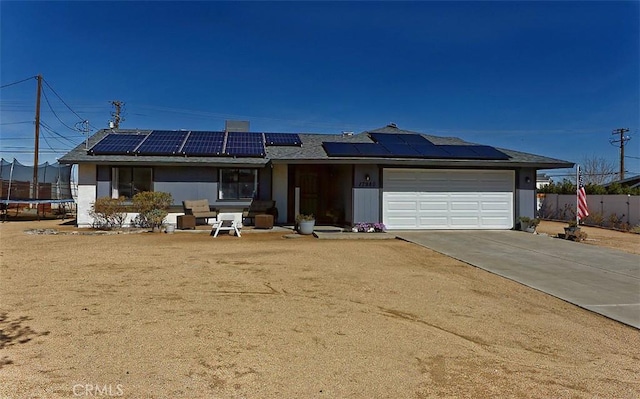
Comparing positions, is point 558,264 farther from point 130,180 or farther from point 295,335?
point 130,180

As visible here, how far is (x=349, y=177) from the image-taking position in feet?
44.5

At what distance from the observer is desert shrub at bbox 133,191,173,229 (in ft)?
42.2

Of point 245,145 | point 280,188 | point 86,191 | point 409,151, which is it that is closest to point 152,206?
point 86,191

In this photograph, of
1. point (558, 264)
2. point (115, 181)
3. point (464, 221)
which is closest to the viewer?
point (558, 264)

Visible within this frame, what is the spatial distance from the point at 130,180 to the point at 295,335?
1243 cm

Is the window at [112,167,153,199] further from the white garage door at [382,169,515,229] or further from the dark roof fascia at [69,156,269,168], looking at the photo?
the white garage door at [382,169,515,229]

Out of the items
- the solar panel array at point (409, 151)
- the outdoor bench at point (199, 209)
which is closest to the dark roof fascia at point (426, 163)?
the solar panel array at point (409, 151)

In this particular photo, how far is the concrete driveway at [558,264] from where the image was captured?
5.41 meters

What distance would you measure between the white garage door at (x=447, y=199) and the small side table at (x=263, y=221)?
3915 mm

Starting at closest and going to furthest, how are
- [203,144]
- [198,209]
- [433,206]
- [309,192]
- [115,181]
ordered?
[433,206], [198,209], [115,181], [203,144], [309,192]

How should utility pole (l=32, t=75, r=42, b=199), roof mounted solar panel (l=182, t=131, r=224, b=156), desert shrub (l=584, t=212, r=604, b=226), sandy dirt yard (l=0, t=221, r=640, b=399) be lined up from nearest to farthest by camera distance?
sandy dirt yard (l=0, t=221, r=640, b=399) < roof mounted solar panel (l=182, t=131, r=224, b=156) < desert shrub (l=584, t=212, r=604, b=226) < utility pole (l=32, t=75, r=42, b=199)

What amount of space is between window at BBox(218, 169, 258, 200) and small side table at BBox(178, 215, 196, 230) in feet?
5.06

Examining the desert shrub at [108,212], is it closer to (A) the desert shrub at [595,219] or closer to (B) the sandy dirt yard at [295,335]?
(B) the sandy dirt yard at [295,335]

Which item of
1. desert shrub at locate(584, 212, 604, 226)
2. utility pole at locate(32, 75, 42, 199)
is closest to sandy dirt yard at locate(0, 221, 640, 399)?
desert shrub at locate(584, 212, 604, 226)
